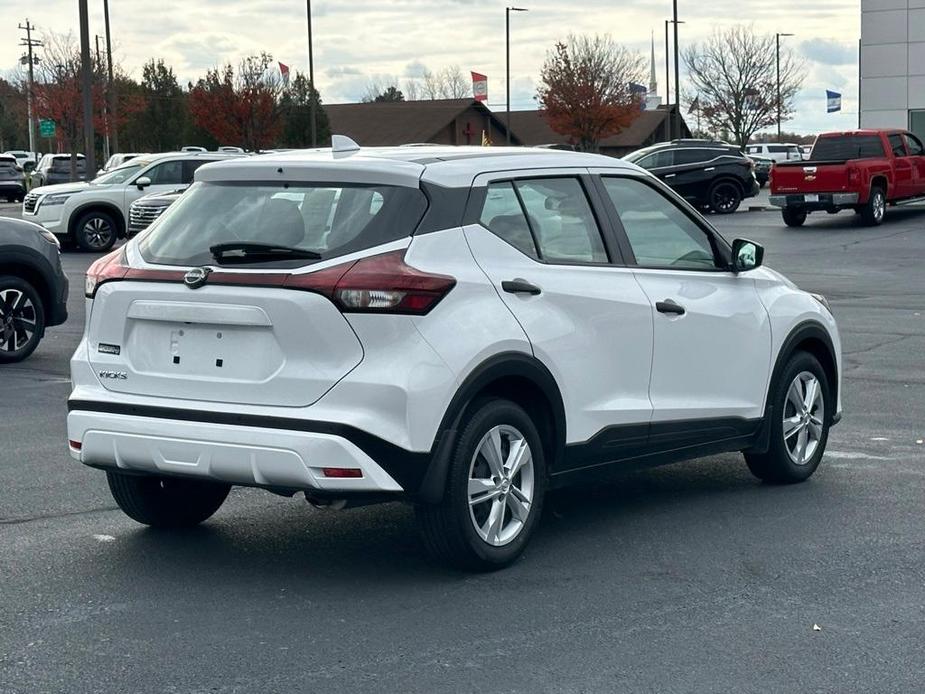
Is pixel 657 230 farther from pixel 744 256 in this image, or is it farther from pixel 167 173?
pixel 167 173

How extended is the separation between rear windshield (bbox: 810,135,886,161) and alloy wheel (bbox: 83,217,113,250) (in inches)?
587

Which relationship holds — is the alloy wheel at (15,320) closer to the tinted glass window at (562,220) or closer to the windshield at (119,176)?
the tinted glass window at (562,220)

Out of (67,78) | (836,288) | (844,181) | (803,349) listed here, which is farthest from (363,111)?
(803,349)

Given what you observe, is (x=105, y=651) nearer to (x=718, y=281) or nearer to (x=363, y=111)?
(x=718, y=281)

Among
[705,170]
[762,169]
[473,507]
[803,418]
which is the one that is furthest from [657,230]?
[762,169]

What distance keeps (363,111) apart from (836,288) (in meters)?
74.8

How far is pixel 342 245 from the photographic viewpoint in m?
5.67

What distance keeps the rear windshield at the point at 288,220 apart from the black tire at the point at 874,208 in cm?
2769

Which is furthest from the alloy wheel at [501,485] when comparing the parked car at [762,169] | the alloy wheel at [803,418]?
the parked car at [762,169]

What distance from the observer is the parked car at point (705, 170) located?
38406 millimetres

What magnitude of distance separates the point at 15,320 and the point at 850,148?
23.8m

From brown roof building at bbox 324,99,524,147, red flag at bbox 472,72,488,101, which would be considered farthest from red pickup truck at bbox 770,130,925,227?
brown roof building at bbox 324,99,524,147

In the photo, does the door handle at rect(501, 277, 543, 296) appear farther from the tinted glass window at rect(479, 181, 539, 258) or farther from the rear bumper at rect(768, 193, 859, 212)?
the rear bumper at rect(768, 193, 859, 212)

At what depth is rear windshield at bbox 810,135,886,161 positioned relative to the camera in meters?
32.9
